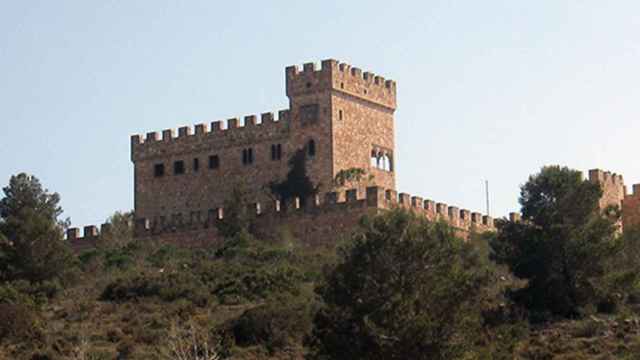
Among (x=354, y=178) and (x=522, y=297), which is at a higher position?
(x=354, y=178)

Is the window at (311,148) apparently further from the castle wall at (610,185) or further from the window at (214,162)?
the castle wall at (610,185)

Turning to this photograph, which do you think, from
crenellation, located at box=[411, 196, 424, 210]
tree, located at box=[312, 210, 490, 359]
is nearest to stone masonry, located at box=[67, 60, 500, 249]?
crenellation, located at box=[411, 196, 424, 210]

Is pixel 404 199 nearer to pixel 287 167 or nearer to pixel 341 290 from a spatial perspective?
pixel 287 167

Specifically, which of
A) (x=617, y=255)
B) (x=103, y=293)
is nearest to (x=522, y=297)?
(x=617, y=255)

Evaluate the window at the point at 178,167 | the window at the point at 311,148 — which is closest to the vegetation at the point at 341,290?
the window at the point at 311,148

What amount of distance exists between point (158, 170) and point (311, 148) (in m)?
7.22

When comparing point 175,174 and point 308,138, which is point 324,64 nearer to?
point 308,138

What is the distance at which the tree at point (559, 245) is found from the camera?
183 ft

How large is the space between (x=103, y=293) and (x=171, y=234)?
9.62 meters

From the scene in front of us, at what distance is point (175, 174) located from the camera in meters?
74.9

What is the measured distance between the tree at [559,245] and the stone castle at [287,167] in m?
9.97

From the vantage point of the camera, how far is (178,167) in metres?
74.9

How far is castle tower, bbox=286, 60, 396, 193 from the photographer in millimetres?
70938

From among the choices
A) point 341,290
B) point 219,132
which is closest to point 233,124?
point 219,132
